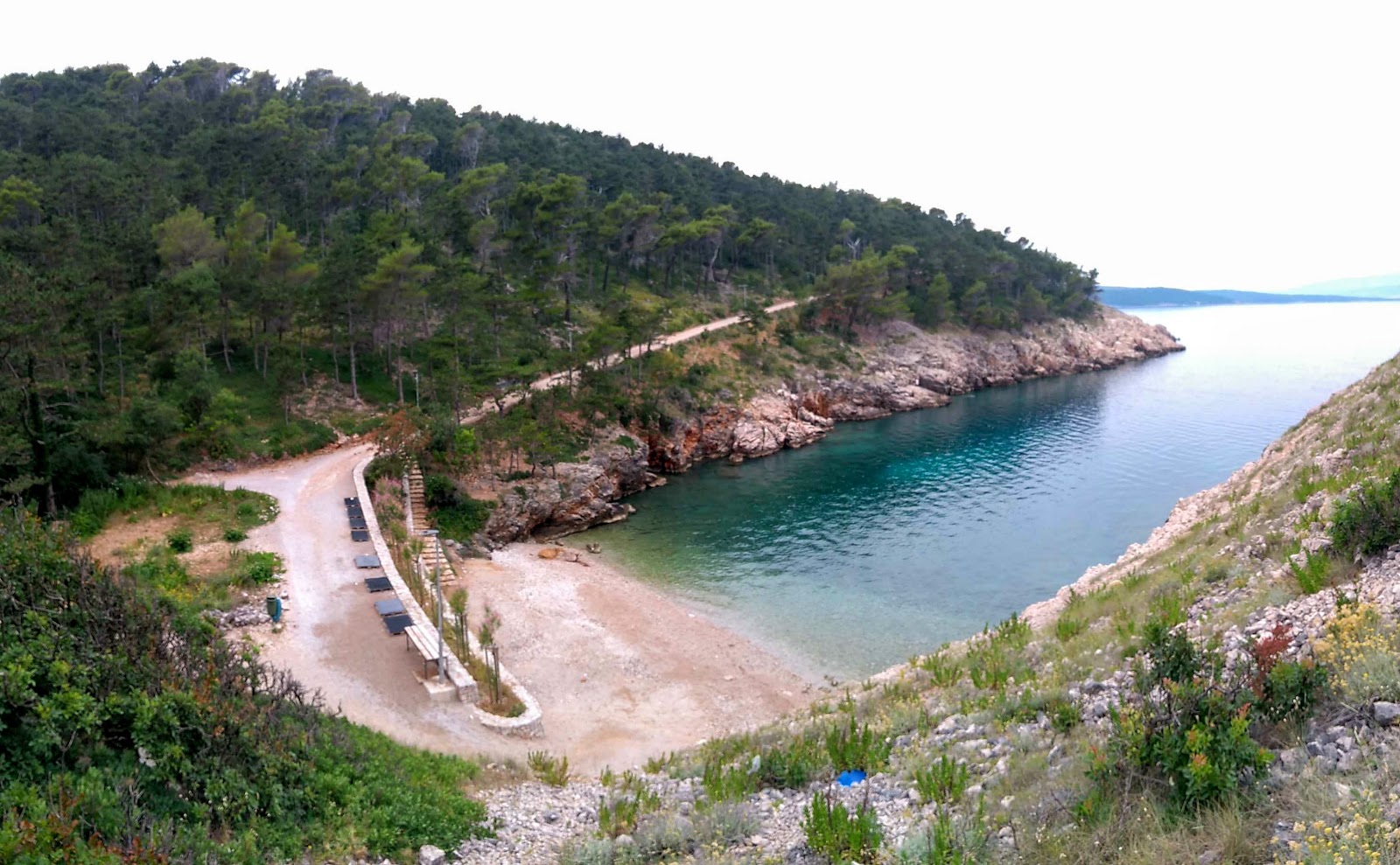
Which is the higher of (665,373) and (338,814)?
(665,373)

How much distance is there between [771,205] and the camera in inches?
3762

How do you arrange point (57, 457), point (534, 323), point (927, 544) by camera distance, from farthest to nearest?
1. point (534, 323)
2. point (927, 544)
3. point (57, 457)

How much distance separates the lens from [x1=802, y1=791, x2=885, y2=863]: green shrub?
8.02 meters

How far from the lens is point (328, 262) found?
1636 inches

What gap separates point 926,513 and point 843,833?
1285 inches

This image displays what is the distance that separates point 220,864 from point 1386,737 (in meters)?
11.3

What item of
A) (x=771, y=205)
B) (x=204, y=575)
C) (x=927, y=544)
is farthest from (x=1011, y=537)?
(x=771, y=205)

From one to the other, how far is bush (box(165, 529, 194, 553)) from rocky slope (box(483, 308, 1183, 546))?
480 inches

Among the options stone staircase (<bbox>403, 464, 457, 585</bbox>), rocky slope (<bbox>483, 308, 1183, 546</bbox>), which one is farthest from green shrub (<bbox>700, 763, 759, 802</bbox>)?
rocky slope (<bbox>483, 308, 1183, 546</bbox>)

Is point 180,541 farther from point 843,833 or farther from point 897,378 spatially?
point 897,378

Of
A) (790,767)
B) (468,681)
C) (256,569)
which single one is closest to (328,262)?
(256,569)

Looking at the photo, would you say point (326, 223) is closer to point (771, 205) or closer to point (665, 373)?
point (665, 373)

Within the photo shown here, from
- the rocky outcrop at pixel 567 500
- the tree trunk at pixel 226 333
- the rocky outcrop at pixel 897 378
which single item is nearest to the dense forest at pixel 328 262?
the tree trunk at pixel 226 333

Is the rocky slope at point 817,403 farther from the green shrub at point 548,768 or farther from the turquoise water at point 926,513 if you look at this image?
the green shrub at point 548,768
